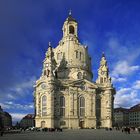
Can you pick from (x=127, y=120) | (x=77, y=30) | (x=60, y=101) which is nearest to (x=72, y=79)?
(x=60, y=101)

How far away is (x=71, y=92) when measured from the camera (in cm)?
10356

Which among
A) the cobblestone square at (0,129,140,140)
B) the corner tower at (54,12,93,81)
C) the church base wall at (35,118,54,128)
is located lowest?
the cobblestone square at (0,129,140,140)

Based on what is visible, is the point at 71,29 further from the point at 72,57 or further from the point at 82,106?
the point at 82,106

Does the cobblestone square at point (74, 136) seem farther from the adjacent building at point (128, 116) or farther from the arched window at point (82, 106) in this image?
the adjacent building at point (128, 116)

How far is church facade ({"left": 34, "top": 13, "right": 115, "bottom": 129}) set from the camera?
10069 cm

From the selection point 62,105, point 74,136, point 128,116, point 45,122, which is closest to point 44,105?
point 45,122

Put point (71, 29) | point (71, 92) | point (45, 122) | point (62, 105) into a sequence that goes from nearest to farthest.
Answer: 1. point (45, 122)
2. point (62, 105)
3. point (71, 92)
4. point (71, 29)

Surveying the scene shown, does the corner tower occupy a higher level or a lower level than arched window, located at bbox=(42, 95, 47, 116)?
higher

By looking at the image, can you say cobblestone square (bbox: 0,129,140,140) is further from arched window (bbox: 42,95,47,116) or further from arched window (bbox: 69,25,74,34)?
arched window (bbox: 69,25,74,34)

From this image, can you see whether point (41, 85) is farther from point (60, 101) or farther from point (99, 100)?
point (99, 100)

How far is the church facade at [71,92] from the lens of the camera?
100688 mm


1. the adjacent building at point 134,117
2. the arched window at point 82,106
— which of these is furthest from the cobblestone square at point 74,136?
the adjacent building at point 134,117

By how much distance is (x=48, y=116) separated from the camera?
9844 cm

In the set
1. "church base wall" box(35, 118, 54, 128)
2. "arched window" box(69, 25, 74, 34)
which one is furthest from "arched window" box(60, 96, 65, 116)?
"arched window" box(69, 25, 74, 34)
